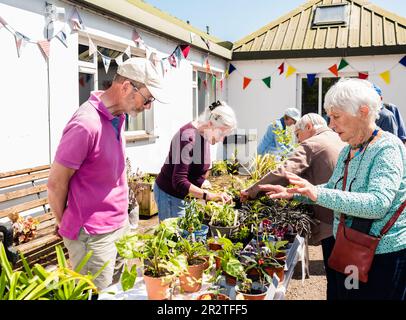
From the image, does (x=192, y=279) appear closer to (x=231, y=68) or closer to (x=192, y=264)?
(x=192, y=264)

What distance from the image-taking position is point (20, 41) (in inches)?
166

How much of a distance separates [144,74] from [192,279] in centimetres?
110

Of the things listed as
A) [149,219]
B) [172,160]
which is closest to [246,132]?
[149,219]

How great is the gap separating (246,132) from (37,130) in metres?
7.17

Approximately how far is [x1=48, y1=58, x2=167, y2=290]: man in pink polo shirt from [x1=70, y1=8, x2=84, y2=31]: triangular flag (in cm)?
316

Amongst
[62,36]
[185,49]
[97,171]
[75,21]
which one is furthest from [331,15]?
[97,171]

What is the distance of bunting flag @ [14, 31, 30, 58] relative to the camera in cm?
418

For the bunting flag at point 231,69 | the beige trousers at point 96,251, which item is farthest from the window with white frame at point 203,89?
the beige trousers at point 96,251

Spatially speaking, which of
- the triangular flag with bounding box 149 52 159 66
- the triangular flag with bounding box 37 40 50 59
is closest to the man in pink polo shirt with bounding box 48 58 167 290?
the triangular flag with bounding box 37 40 50 59

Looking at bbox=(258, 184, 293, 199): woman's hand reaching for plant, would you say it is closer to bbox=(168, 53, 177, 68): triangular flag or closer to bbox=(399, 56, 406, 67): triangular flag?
bbox=(168, 53, 177, 68): triangular flag

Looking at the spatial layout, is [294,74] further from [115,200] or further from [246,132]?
[115,200]

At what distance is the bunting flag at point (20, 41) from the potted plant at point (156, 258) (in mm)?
3154

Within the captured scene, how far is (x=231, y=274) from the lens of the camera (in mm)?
1780
